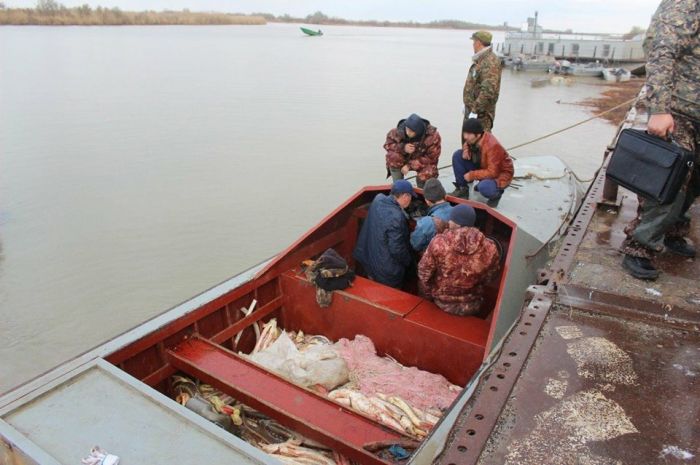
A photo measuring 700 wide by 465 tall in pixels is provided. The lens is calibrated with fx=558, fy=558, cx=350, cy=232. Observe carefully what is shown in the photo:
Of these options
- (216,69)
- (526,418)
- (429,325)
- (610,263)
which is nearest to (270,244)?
(429,325)

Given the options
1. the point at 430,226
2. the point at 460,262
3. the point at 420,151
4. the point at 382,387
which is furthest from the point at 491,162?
the point at 382,387

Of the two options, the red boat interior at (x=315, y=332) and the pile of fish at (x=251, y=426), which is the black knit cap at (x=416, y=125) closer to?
the red boat interior at (x=315, y=332)

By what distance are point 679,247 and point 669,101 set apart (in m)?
1.04

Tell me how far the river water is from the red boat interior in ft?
7.10

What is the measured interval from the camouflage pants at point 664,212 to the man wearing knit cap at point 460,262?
839 mm

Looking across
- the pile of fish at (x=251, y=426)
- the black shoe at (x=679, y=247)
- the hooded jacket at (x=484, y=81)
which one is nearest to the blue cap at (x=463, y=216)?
the black shoe at (x=679, y=247)

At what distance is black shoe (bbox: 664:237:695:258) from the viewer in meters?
3.20

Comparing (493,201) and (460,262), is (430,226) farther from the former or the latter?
(493,201)

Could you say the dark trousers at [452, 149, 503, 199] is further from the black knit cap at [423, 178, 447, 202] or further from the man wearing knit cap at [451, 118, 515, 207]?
the black knit cap at [423, 178, 447, 202]

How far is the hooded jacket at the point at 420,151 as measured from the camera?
5.50 m

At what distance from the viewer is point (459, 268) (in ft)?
11.8

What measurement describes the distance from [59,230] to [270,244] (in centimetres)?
303

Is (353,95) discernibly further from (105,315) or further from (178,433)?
(178,433)

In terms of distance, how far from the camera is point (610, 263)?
122 inches
